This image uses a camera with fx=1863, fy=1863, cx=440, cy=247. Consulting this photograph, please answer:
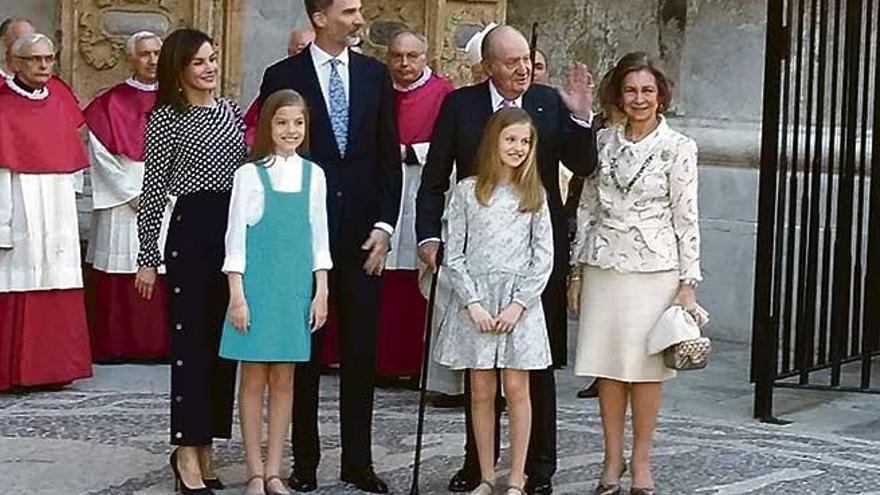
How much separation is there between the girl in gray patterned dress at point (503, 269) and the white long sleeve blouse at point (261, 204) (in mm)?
481

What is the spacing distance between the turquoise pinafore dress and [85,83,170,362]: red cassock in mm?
3503

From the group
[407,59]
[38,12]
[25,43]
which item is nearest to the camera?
[25,43]

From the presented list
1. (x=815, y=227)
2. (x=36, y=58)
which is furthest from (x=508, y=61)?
(x=36, y=58)

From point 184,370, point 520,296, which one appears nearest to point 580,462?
point 520,296

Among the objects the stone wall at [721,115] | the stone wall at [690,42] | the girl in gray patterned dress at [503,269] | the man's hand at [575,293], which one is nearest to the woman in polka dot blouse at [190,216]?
the girl in gray patterned dress at [503,269]

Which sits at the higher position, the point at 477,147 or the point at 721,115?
the point at 721,115

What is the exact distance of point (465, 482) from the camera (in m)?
7.27

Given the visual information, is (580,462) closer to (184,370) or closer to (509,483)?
(509,483)

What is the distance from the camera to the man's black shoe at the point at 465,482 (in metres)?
7.26

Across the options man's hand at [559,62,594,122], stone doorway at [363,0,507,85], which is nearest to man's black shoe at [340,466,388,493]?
man's hand at [559,62,594,122]

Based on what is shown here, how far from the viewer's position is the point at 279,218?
6.83 m

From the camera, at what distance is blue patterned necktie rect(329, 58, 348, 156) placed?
718 centimetres

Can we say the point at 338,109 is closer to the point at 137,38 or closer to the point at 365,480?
the point at 365,480

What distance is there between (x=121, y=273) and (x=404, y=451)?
9.77ft
